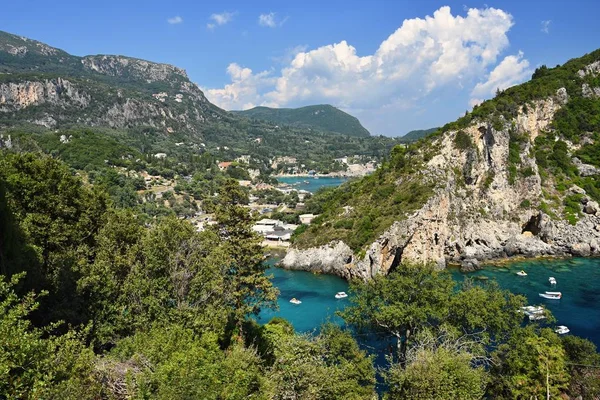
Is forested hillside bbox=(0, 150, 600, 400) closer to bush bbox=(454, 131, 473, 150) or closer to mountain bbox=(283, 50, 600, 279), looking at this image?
mountain bbox=(283, 50, 600, 279)

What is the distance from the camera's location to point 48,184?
60.5 ft

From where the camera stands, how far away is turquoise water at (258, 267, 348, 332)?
1400 inches

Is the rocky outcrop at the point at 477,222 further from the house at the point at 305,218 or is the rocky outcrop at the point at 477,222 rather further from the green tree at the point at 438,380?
the green tree at the point at 438,380

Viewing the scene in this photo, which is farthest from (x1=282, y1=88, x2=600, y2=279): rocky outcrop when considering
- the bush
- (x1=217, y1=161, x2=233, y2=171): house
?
(x1=217, y1=161, x2=233, y2=171): house

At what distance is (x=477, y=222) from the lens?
176 ft

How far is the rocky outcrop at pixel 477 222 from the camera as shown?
46906 mm

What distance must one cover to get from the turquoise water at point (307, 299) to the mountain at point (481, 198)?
7.74 ft

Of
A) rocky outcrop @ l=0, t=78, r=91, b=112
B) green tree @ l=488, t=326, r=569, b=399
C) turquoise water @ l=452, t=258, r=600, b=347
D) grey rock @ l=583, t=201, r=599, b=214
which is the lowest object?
turquoise water @ l=452, t=258, r=600, b=347

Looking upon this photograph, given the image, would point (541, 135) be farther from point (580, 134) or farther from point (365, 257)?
point (365, 257)

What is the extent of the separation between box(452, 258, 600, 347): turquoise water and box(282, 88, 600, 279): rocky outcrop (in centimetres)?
299

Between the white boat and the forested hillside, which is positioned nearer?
the forested hillside

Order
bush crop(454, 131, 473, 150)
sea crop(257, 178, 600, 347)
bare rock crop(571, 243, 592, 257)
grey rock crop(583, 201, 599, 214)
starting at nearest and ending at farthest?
sea crop(257, 178, 600, 347), bare rock crop(571, 243, 592, 257), grey rock crop(583, 201, 599, 214), bush crop(454, 131, 473, 150)

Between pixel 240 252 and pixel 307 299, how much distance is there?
2763 cm

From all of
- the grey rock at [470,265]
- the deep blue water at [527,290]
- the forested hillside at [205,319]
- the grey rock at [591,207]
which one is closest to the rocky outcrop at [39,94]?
the deep blue water at [527,290]
